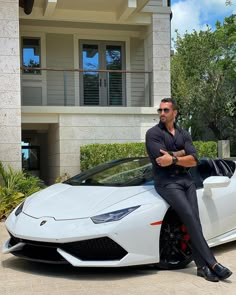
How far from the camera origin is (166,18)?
13633mm

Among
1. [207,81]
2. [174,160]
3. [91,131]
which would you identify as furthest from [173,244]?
[207,81]

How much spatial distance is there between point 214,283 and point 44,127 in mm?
10919

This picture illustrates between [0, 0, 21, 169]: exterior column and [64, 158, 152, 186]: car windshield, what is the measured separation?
18.2 ft

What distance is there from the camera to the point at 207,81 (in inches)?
939

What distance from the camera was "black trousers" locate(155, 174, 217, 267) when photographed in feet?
15.7

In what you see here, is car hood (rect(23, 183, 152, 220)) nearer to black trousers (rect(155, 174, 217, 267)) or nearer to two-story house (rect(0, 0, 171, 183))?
black trousers (rect(155, 174, 217, 267))

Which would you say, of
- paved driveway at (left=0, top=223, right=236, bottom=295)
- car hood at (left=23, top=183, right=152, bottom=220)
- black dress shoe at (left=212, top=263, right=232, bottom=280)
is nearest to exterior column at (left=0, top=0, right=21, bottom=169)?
car hood at (left=23, top=183, right=152, bottom=220)

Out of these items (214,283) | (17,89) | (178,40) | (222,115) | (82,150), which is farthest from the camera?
(178,40)

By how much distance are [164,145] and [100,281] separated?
1.55m

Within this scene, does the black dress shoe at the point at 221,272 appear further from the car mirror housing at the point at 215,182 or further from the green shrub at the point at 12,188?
the green shrub at the point at 12,188

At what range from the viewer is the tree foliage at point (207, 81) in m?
23.0

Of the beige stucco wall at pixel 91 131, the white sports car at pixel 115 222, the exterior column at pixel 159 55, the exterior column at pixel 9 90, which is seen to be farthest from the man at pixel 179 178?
the exterior column at pixel 159 55

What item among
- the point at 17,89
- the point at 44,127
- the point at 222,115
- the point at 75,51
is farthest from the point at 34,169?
the point at 222,115

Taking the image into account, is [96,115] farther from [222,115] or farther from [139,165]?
[222,115]
